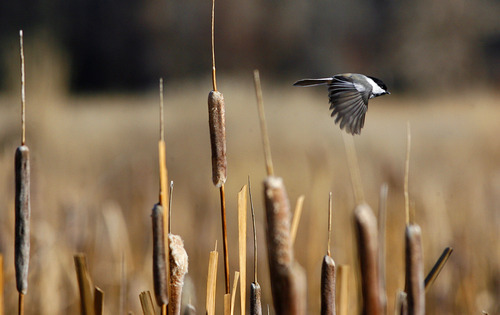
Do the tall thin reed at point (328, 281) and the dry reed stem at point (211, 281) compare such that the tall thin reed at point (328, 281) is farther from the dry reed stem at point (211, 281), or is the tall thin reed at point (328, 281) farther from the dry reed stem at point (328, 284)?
the dry reed stem at point (211, 281)

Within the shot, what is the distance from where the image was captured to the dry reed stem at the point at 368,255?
35 cm

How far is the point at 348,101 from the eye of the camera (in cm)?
48

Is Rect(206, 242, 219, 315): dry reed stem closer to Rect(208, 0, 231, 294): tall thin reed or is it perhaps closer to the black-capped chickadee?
Rect(208, 0, 231, 294): tall thin reed

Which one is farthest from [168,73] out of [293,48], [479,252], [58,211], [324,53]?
[479,252]

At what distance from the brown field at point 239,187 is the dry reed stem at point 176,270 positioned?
0.05 m

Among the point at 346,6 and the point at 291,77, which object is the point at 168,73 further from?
the point at 346,6

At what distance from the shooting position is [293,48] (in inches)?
344

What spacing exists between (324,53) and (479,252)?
22.4ft

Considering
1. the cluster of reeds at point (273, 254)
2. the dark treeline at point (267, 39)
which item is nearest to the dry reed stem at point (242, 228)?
the cluster of reeds at point (273, 254)

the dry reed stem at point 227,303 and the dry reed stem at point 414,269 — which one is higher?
the dry reed stem at point 414,269

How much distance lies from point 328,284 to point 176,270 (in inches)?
5.5

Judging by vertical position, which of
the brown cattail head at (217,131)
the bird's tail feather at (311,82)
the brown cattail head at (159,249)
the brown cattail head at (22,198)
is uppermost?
the bird's tail feather at (311,82)

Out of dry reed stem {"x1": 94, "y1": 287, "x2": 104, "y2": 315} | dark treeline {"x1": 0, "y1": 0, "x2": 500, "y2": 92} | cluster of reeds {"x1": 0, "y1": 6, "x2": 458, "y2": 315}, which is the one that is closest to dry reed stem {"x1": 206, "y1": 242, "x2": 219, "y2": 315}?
cluster of reeds {"x1": 0, "y1": 6, "x2": 458, "y2": 315}

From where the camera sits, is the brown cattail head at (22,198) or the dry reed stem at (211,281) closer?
the brown cattail head at (22,198)
